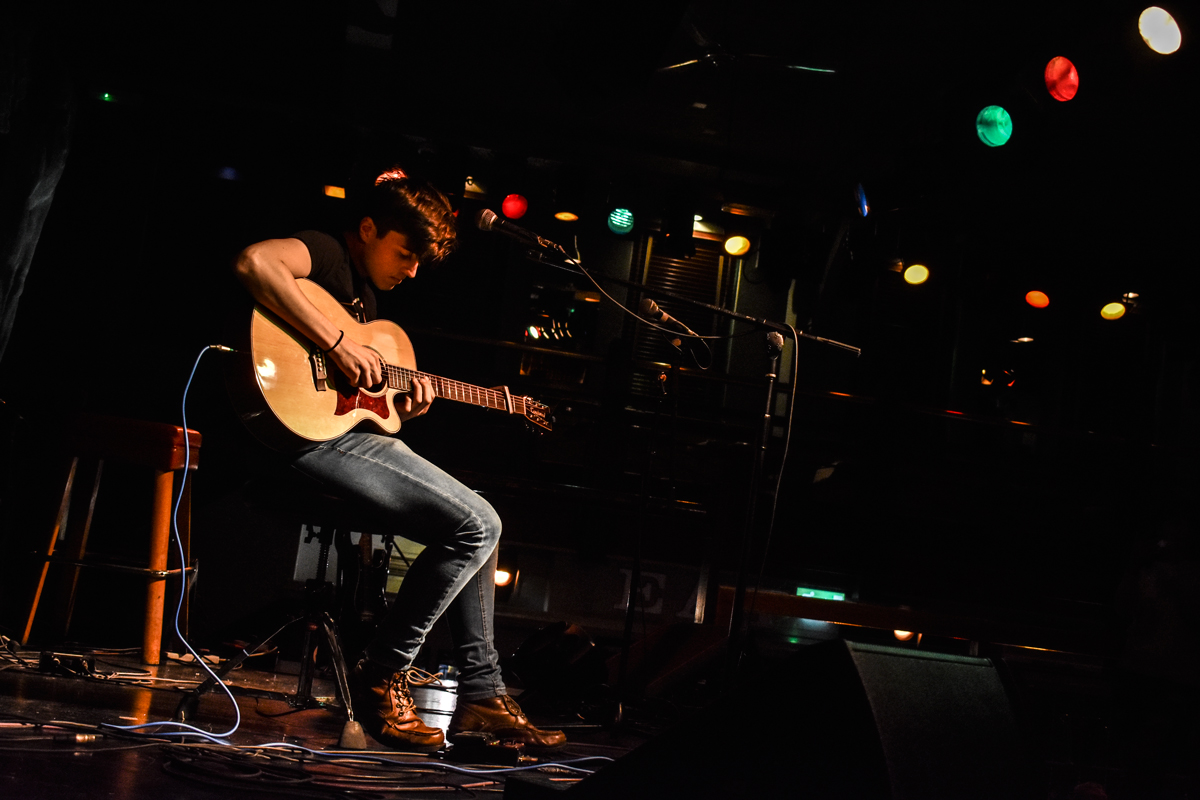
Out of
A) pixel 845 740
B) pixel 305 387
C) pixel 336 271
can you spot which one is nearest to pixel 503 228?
pixel 336 271

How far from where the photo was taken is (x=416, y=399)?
272 centimetres

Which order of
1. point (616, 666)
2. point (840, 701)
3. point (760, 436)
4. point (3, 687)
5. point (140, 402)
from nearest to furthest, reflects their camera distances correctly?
point (840, 701)
point (3, 687)
point (760, 436)
point (616, 666)
point (140, 402)

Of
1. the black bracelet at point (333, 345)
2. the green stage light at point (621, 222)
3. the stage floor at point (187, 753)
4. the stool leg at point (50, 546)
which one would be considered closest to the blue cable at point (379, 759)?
the stage floor at point (187, 753)

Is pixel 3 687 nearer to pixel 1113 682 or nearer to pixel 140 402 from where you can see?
pixel 140 402

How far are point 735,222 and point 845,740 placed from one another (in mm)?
7812

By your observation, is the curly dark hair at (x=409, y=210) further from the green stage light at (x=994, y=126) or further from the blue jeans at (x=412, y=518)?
the green stage light at (x=994, y=126)

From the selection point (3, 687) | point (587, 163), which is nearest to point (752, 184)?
point (587, 163)

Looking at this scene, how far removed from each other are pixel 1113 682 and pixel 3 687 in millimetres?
4241

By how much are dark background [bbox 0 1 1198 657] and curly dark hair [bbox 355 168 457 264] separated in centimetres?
115

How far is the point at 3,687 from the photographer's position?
2387mm

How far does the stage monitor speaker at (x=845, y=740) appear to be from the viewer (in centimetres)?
111

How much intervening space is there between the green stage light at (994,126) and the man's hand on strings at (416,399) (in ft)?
11.9

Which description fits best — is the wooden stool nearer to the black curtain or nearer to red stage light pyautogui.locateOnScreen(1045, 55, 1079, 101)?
the black curtain

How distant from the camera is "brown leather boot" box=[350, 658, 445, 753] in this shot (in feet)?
7.32
